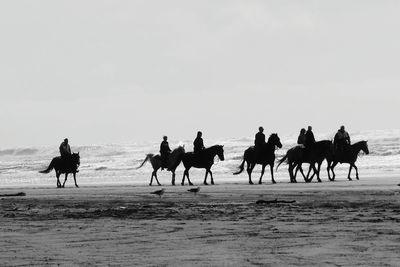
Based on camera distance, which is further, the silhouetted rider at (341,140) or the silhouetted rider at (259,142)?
the silhouetted rider at (341,140)

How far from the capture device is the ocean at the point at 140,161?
44.7 m

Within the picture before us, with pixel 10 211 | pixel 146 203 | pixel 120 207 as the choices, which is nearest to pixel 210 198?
pixel 146 203

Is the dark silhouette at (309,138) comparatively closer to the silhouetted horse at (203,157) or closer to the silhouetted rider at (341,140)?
the silhouetted rider at (341,140)

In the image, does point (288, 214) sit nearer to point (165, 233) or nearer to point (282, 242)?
point (165, 233)

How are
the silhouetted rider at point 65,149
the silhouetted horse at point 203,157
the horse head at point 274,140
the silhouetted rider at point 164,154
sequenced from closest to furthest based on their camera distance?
the horse head at point 274,140 → the silhouetted horse at point 203,157 → the silhouetted rider at point 65,149 → the silhouetted rider at point 164,154

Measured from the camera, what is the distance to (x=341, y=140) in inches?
1367

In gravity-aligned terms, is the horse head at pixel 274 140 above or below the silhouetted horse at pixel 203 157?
above

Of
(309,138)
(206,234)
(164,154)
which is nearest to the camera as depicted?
(206,234)

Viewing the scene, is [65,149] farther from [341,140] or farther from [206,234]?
[206,234]

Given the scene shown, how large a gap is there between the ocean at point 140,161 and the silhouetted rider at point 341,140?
3.00 metres

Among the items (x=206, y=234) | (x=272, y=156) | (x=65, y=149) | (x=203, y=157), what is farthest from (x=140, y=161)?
(x=206, y=234)

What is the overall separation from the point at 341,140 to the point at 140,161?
48717mm

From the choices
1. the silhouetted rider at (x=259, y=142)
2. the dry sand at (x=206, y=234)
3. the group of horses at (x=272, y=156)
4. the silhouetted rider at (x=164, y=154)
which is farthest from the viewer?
the silhouetted rider at (x=164, y=154)

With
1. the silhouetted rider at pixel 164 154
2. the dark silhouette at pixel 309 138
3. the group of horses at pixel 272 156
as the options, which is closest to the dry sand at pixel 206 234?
the dark silhouette at pixel 309 138
